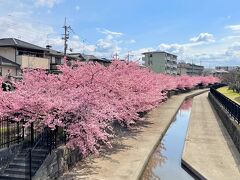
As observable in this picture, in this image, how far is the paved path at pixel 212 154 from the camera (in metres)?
12.5

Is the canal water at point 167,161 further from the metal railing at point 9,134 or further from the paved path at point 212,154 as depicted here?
the metal railing at point 9,134

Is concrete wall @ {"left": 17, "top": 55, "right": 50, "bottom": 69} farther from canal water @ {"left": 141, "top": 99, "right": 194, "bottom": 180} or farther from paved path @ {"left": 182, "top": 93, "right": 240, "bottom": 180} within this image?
paved path @ {"left": 182, "top": 93, "right": 240, "bottom": 180}

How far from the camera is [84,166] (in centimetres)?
1252

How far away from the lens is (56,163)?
11.1 meters

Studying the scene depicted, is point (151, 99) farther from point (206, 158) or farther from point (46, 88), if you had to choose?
point (46, 88)

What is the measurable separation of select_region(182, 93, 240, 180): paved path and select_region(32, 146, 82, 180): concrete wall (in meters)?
4.88

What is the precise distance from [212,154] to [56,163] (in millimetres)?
7696

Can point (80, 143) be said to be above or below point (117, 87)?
below

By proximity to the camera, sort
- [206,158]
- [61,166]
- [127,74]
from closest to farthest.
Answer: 1. [61,166]
2. [206,158]
3. [127,74]

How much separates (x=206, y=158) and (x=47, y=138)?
700cm

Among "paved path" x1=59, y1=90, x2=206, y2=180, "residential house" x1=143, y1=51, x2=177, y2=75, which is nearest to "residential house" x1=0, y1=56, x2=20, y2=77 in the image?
"paved path" x1=59, y1=90, x2=206, y2=180

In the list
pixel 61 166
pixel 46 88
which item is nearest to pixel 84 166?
pixel 61 166

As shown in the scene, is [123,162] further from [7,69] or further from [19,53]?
[19,53]

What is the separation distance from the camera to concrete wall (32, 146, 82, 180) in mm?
10367
